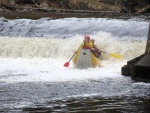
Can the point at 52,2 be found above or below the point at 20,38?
above

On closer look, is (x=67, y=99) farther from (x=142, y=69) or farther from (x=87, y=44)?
(x=87, y=44)

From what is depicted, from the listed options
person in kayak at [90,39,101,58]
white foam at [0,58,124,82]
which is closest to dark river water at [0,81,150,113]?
white foam at [0,58,124,82]

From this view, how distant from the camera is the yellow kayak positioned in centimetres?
1533

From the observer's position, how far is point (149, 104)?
952 centimetres

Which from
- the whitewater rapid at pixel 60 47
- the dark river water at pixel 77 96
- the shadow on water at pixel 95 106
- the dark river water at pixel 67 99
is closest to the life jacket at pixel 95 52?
the whitewater rapid at pixel 60 47

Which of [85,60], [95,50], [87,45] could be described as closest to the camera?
[85,60]

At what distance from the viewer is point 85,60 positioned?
50.3ft

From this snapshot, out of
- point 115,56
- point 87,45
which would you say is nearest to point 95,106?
point 87,45

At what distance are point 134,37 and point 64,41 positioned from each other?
11.2ft

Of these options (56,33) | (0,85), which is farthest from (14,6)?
(0,85)

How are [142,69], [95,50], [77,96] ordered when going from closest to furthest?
[77,96]
[142,69]
[95,50]

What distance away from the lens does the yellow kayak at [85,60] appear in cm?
1533

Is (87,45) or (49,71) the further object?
(87,45)

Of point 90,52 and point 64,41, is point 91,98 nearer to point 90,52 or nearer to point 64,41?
point 90,52
